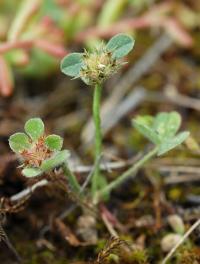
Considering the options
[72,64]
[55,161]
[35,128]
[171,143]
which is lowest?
[171,143]

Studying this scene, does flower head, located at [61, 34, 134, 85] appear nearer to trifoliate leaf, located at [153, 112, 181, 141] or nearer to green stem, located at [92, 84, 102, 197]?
green stem, located at [92, 84, 102, 197]

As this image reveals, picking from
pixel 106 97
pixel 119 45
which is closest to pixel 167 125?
pixel 119 45

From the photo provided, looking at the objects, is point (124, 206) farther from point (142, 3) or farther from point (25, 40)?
point (142, 3)

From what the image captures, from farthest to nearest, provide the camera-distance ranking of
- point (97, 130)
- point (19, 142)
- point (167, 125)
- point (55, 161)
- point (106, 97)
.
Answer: point (106, 97)
point (167, 125)
point (97, 130)
point (19, 142)
point (55, 161)

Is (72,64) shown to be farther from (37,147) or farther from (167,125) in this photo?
(167,125)

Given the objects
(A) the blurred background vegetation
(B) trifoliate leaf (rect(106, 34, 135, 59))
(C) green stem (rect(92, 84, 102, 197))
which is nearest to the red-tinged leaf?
(A) the blurred background vegetation

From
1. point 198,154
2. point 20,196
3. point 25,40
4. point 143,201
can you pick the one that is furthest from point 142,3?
point 20,196
